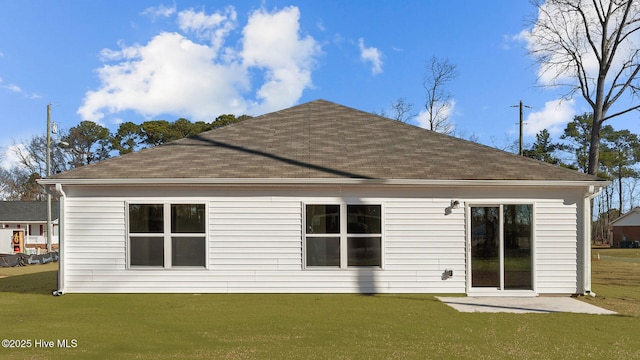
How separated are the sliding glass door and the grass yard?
4.84ft

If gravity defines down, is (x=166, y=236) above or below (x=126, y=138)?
below

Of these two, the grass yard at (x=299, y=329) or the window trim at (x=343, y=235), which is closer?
the grass yard at (x=299, y=329)

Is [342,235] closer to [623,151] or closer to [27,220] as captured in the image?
[27,220]

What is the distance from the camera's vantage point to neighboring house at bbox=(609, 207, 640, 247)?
46500 millimetres

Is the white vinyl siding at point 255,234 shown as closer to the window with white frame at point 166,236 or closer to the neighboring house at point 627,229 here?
the window with white frame at point 166,236

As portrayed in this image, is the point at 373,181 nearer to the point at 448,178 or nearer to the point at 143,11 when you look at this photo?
the point at 448,178

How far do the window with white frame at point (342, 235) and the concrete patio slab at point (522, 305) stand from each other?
6.29 feet

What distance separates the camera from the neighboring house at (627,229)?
46500 mm

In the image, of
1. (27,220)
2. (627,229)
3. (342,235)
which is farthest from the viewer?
(627,229)

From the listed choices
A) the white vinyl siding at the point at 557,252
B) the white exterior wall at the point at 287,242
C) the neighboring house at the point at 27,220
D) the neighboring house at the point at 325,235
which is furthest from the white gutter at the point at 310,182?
the neighboring house at the point at 27,220

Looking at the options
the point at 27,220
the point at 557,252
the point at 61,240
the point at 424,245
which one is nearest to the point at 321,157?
the point at 424,245

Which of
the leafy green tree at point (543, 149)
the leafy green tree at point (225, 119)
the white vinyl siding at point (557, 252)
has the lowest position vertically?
the white vinyl siding at point (557, 252)

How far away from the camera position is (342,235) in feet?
33.9

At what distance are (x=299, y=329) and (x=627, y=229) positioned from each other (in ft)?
172
